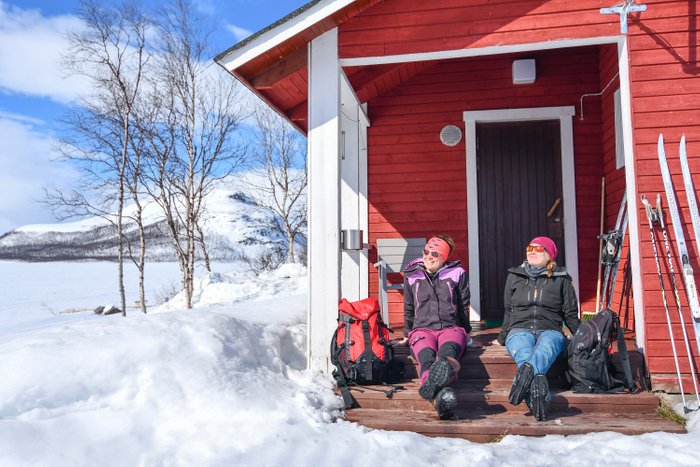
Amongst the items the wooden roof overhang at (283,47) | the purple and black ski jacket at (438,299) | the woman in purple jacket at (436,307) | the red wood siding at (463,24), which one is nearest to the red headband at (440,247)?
the woman in purple jacket at (436,307)

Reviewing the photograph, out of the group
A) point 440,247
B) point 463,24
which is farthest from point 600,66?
point 440,247

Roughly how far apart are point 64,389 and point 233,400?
97 cm

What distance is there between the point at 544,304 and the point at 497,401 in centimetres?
83

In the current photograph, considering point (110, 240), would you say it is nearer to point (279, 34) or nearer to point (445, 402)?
point (279, 34)

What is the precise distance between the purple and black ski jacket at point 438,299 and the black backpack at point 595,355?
81cm

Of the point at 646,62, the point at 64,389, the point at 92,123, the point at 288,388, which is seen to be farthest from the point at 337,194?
the point at 92,123

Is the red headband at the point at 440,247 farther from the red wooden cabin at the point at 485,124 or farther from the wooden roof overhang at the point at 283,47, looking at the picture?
the wooden roof overhang at the point at 283,47

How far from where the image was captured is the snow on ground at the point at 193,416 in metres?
2.47

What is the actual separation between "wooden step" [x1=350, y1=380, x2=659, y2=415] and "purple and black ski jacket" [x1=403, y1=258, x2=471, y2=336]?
0.50m

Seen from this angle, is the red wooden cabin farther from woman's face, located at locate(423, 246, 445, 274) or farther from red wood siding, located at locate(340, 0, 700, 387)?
woman's face, located at locate(423, 246, 445, 274)

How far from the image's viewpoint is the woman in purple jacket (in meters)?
3.52

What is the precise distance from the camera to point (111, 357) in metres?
3.07

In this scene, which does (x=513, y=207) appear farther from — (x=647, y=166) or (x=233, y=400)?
(x=233, y=400)

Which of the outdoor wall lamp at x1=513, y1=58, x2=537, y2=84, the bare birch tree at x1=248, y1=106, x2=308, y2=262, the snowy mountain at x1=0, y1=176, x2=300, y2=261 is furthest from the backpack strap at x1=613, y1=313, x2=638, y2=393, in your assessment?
the snowy mountain at x1=0, y1=176, x2=300, y2=261
